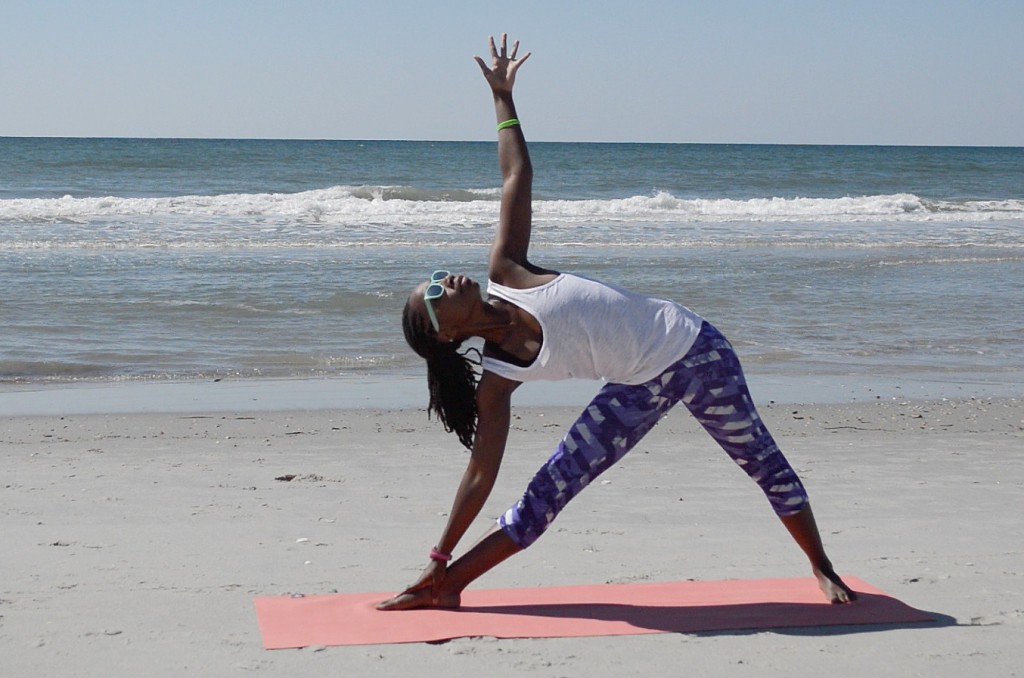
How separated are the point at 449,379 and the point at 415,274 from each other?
1175 centimetres

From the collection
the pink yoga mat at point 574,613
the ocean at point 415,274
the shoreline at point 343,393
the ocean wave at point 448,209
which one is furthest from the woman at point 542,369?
the ocean wave at point 448,209

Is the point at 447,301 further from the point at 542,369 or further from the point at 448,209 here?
the point at 448,209

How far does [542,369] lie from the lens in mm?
3469

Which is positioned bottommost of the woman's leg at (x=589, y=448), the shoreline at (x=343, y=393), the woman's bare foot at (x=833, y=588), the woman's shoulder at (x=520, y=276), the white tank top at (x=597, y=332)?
the shoreline at (x=343, y=393)

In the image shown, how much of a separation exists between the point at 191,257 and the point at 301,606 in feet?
45.6

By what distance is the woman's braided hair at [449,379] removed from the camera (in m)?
3.62

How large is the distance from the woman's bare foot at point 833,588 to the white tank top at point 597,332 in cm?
104

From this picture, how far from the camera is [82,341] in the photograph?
10.3 m

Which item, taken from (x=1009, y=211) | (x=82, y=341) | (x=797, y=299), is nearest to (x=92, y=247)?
(x=82, y=341)

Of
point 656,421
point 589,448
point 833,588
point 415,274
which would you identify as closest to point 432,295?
point 589,448

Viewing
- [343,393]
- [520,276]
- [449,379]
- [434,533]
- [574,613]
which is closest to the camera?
[520,276]

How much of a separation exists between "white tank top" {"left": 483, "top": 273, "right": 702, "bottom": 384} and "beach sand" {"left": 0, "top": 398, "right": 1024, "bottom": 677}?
84 cm

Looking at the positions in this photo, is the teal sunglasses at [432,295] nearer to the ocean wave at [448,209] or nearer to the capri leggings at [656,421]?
the capri leggings at [656,421]

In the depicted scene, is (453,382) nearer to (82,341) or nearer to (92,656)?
(92,656)
